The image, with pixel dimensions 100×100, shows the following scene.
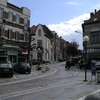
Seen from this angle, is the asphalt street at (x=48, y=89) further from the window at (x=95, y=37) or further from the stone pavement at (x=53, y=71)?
the window at (x=95, y=37)

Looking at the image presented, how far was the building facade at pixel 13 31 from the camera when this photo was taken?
35.7 metres

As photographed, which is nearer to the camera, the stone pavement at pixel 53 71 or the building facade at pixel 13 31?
the stone pavement at pixel 53 71

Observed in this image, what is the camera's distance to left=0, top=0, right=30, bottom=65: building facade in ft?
117

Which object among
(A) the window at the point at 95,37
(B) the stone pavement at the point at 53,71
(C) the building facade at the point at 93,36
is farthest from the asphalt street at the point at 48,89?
(A) the window at the point at 95,37

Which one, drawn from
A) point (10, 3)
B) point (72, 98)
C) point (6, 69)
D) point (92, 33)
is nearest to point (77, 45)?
point (92, 33)

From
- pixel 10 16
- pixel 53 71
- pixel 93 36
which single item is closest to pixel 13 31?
pixel 10 16

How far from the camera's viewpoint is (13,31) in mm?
39219

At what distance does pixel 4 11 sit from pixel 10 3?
288cm

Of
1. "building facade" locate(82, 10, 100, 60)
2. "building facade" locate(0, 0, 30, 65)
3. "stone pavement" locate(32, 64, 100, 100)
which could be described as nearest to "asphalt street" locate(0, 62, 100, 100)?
"stone pavement" locate(32, 64, 100, 100)

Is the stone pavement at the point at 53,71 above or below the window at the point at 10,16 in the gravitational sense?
below

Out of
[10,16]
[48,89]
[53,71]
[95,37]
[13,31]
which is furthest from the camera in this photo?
[95,37]

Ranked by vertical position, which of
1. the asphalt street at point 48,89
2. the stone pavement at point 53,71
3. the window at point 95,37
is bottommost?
the asphalt street at point 48,89

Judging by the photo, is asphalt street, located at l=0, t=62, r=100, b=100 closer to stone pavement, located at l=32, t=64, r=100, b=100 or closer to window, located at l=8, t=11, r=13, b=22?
stone pavement, located at l=32, t=64, r=100, b=100

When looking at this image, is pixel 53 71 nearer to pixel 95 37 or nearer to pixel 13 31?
pixel 13 31
